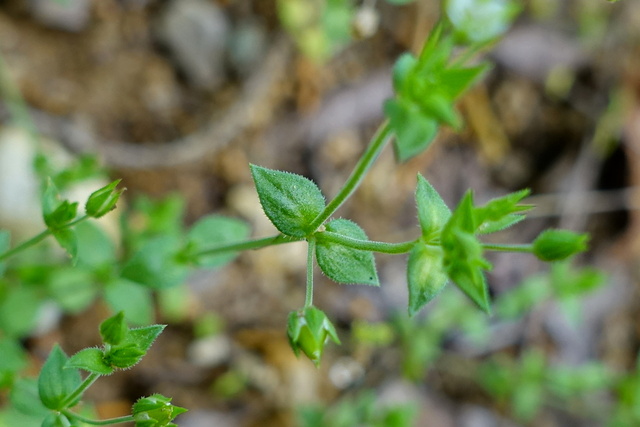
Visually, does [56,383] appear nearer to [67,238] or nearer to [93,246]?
[67,238]

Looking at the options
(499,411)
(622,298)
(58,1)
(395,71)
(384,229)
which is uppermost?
(58,1)

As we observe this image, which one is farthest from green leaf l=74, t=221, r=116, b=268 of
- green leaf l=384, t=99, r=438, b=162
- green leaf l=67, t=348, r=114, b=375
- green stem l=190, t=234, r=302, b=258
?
green leaf l=384, t=99, r=438, b=162

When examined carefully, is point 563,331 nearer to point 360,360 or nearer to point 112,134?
point 360,360

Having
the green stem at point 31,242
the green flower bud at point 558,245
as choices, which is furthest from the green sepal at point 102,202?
the green flower bud at point 558,245

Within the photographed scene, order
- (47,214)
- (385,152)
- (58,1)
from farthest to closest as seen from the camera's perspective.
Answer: (385,152) → (58,1) → (47,214)

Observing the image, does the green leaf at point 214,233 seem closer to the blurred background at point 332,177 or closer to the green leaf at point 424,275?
the blurred background at point 332,177

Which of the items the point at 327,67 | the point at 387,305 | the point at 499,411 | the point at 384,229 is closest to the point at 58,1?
the point at 327,67
